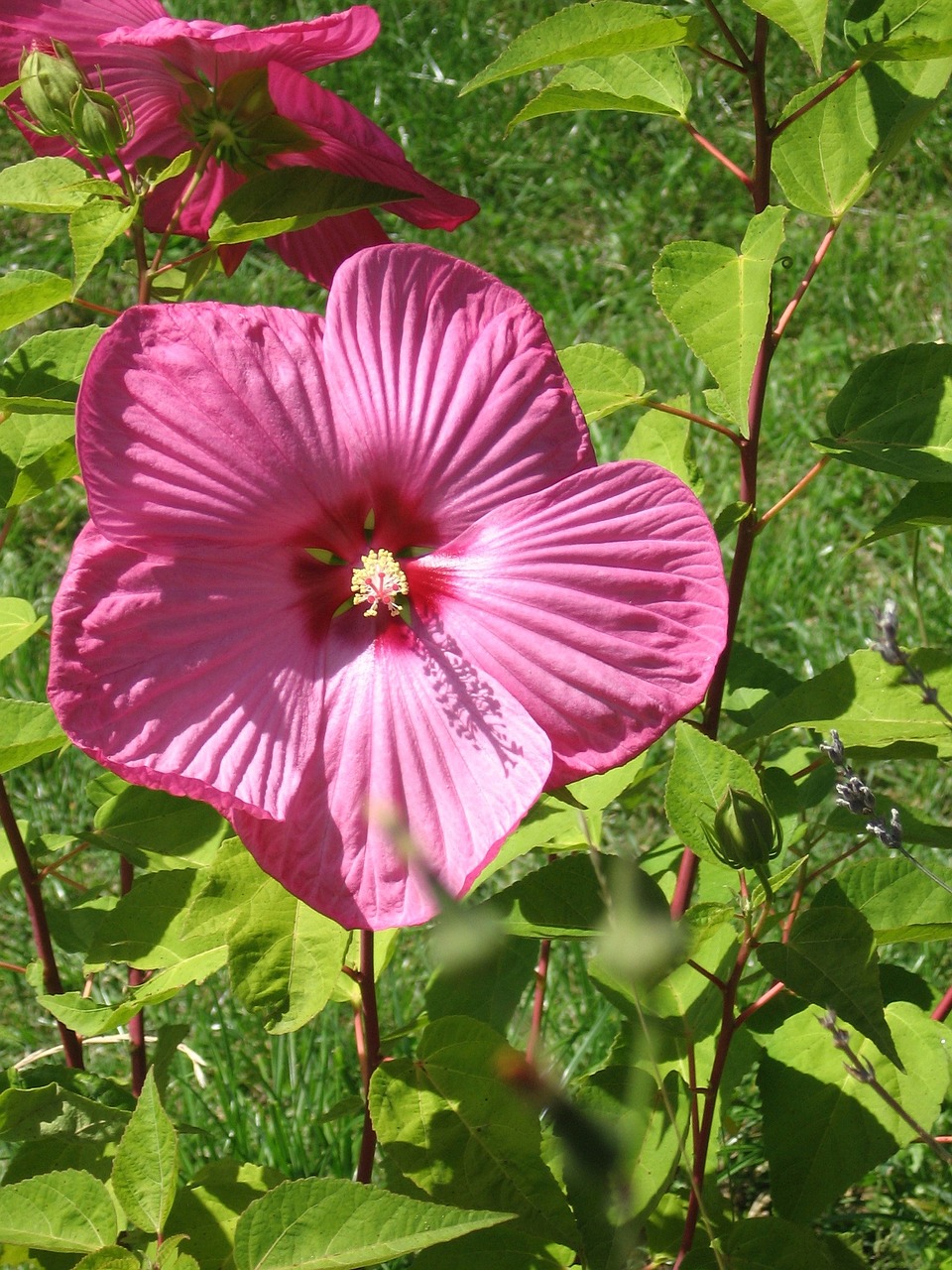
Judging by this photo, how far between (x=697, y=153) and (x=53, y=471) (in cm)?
263

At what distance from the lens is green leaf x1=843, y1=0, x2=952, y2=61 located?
1029mm

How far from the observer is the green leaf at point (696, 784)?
1.02 metres

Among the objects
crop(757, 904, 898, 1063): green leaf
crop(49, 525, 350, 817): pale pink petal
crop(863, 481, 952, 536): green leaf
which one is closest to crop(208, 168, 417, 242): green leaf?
crop(49, 525, 350, 817): pale pink petal

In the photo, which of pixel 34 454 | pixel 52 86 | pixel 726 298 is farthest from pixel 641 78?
pixel 34 454

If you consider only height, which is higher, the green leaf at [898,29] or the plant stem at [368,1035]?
the green leaf at [898,29]

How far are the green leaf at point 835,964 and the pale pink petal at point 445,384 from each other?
36 centimetres

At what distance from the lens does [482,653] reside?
1.00 meters

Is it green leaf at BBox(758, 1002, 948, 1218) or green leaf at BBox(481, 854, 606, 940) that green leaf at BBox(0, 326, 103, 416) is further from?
green leaf at BBox(758, 1002, 948, 1218)

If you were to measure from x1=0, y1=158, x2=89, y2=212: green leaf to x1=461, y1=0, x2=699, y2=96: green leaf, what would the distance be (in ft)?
1.03

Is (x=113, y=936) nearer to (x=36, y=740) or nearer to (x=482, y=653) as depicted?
(x=36, y=740)

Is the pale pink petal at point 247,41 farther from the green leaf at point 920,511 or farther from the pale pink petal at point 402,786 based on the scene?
the green leaf at point 920,511

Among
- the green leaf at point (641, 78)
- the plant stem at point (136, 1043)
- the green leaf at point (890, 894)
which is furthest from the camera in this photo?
the plant stem at point (136, 1043)

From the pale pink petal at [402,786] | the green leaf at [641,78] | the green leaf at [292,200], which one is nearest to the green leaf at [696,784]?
the pale pink petal at [402,786]

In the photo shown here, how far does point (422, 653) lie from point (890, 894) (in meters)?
0.44
